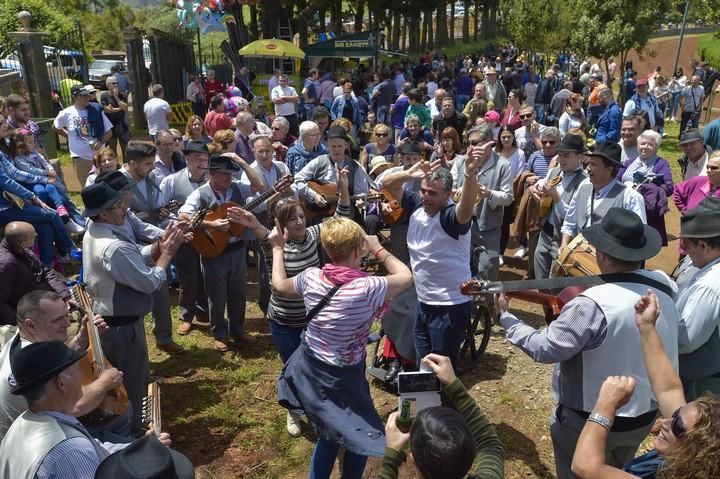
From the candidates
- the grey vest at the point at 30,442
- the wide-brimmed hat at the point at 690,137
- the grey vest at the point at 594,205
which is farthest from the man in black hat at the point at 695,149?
the grey vest at the point at 30,442

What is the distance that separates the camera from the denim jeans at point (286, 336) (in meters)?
4.46

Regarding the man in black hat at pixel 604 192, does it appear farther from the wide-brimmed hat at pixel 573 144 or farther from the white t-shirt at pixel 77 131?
the white t-shirt at pixel 77 131

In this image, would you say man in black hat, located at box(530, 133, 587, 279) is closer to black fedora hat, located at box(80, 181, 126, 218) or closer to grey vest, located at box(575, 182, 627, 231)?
grey vest, located at box(575, 182, 627, 231)

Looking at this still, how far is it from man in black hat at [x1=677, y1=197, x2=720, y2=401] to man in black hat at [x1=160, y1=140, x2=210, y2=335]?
4.47 metres

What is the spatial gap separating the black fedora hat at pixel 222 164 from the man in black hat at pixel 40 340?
7.76ft

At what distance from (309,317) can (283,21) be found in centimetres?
2652

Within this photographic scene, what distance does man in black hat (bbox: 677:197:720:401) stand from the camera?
3205mm

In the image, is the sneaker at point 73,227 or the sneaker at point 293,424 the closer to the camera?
the sneaker at point 293,424

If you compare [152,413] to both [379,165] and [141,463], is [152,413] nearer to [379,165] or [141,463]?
[141,463]

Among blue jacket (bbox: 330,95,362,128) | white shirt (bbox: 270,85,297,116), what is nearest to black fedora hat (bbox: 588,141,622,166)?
blue jacket (bbox: 330,95,362,128)

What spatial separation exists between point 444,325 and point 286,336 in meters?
1.19

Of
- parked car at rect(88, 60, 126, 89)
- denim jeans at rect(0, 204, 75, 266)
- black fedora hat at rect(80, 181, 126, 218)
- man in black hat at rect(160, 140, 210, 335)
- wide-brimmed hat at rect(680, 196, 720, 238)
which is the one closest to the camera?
wide-brimmed hat at rect(680, 196, 720, 238)

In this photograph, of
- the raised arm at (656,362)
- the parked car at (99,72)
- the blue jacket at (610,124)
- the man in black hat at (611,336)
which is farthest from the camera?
the parked car at (99,72)

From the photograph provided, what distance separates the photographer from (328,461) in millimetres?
3666
